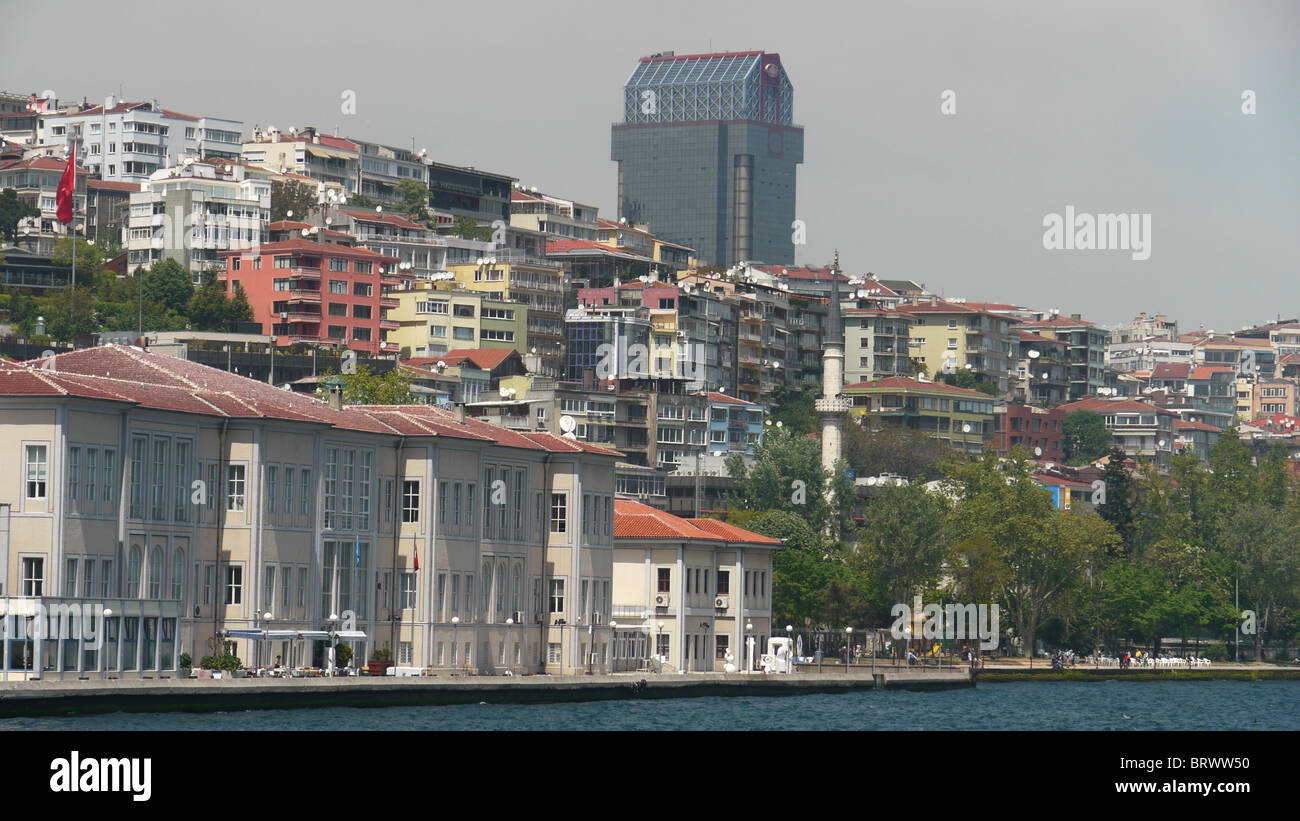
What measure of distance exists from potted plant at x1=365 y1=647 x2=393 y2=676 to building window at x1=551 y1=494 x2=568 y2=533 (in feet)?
40.7

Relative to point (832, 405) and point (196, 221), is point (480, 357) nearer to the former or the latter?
point (832, 405)

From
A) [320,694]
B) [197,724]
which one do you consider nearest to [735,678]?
[320,694]

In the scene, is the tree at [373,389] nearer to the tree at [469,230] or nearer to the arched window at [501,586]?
the arched window at [501,586]

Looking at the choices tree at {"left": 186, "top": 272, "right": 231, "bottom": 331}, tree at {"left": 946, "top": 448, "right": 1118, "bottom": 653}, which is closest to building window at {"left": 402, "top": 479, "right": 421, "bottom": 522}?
tree at {"left": 946, "top": 448, "right": 1118, "bottom": 653}

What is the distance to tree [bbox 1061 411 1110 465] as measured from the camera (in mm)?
195625

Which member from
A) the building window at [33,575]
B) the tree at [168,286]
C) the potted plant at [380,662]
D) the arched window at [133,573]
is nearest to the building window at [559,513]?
the potted plant at [380,662]

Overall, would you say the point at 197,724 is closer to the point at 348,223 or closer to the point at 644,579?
the point at 644,579

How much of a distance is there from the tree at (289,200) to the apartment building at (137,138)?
652 inches

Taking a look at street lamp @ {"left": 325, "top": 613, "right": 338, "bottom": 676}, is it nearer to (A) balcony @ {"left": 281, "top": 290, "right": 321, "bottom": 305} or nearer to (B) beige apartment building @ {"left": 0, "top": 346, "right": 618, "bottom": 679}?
(B) beige apartment building @ {"left": 0, "top": 346, "right": 618, "bottom": 679}

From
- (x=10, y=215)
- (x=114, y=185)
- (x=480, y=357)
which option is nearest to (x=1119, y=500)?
(x=480, y=357)

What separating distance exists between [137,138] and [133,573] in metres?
123

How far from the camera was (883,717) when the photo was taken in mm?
75000

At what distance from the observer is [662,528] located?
90.8 meters

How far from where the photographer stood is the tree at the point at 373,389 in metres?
106
